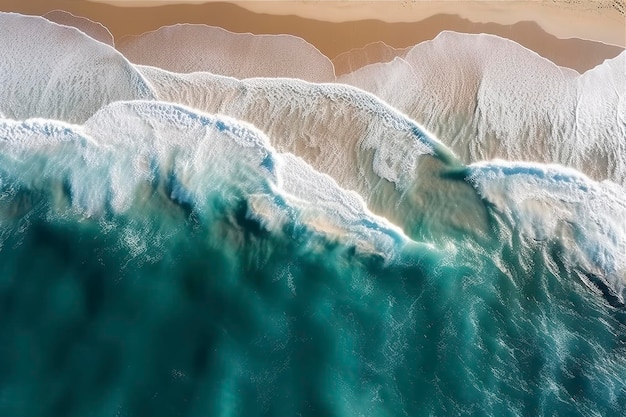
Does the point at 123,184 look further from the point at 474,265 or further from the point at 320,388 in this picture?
the point at 474,265

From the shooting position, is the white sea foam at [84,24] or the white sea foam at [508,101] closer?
the white sea foam at [508,101]

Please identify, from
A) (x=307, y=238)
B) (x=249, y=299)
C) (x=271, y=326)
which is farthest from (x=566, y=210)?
(x=249, y=299)

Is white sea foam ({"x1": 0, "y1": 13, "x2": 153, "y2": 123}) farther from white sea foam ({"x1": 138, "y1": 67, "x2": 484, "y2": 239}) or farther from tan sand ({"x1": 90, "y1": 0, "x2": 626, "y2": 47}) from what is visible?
tan sand ({"x1": 90, "y1": 0, "x2": 626, "y2": 47})

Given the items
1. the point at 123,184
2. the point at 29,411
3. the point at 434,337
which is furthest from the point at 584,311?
the point at 29,411

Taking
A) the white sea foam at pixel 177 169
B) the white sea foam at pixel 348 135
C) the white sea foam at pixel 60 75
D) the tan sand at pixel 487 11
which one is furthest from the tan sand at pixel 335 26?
the white sea foam at pixel 177 169

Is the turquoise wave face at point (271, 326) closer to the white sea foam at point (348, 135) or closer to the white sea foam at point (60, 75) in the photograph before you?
the white sea foam at point (348, 135)

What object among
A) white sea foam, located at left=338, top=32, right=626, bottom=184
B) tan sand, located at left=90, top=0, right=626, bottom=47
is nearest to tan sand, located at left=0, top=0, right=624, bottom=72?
tan sand, located at left=90, top=0, right=626, bottom=47
